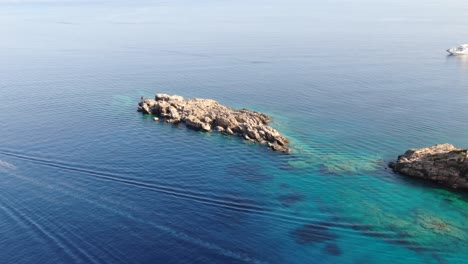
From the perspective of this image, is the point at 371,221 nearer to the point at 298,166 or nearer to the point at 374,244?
the point at 374,244

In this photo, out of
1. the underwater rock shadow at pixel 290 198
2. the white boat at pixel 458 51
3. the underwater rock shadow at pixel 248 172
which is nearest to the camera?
the underwater rock shadow at pixel 290 198

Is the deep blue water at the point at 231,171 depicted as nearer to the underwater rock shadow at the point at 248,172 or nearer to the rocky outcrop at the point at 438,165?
the underwater rock shadow at the point at 248,172

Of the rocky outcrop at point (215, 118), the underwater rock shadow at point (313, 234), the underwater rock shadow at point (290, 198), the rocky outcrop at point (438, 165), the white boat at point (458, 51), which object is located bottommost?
the underwater rock shadow at point (313, 234)

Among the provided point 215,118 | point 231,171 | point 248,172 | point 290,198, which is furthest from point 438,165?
point 215,118

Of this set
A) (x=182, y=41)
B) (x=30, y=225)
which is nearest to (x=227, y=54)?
(x=182, y=41)

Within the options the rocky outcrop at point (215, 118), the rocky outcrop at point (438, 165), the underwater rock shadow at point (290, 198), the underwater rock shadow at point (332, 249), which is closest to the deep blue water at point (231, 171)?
the underwater rock shadow at point (332, 249)
